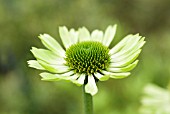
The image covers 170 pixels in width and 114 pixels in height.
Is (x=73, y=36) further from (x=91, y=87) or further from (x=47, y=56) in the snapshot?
(x=91, y=87)

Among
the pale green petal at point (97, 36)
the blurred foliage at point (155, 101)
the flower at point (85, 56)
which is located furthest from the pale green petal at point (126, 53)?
the blurred foliage at point (155, 101)

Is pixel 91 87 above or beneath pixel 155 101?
beneath

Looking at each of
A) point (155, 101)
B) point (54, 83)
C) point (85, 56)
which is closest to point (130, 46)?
point (85, 56)

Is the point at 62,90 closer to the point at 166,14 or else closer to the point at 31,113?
the point at 31,113

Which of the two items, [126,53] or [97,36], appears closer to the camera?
[126,53]

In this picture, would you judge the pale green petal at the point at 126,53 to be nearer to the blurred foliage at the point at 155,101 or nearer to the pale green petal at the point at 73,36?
the pale green petal at the point at 73,36

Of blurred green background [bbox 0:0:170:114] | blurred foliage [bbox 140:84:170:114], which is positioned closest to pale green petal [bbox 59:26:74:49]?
blurred foliage [bbox 140:84:170:114]

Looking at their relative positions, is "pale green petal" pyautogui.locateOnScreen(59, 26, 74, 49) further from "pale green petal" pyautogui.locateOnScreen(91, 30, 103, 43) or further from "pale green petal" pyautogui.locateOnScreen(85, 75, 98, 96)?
"pale green petal" pyautogui.locateOnScreen(85, 75, 98, 96)
